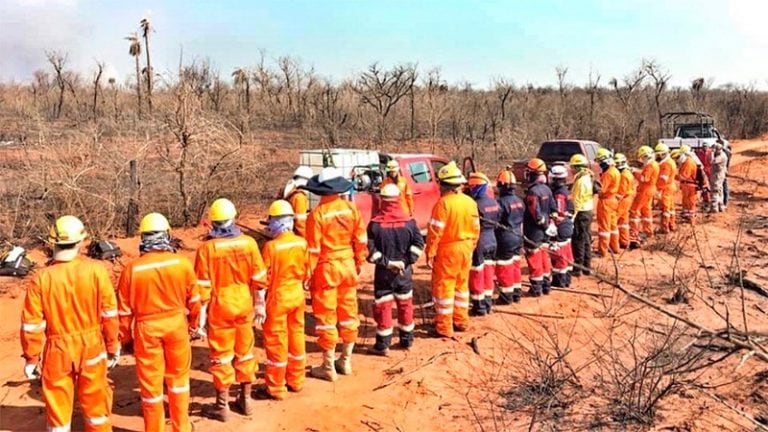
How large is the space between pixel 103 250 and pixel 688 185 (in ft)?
39.4

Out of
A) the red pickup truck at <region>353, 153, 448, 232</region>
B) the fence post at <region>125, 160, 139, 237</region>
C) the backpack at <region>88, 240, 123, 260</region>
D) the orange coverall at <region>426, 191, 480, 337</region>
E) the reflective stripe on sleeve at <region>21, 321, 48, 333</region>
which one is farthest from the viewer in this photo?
the fence post at <region>125, 160, 139, 237</region>

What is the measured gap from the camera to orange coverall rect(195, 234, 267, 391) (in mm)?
5371

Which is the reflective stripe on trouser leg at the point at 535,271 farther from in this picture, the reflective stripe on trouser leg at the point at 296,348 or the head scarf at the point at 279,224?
the head scarf at the point at 279,224

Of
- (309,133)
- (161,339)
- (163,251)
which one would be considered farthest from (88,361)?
(309,133)

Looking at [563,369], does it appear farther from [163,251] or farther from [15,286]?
[15,286]

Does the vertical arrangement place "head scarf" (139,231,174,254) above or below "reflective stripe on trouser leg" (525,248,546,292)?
above

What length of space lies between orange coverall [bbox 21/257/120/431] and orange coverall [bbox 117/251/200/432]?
19 centimetres

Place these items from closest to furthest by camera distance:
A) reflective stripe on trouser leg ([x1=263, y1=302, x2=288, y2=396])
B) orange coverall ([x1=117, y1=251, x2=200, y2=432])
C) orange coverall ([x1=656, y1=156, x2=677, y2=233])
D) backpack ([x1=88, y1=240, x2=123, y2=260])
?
1. orange coverall ([x1=117, y1=251, x2=200, y2=432])
2. reflective stripe on trouser leg ([x1=263, y1=302, x2=288, y2=396])
3. backpack ([x1=88, y1=240, x2=123, y2=260])
4. orange coverall ([x1=656, y1=156, x2=677, y2=233])

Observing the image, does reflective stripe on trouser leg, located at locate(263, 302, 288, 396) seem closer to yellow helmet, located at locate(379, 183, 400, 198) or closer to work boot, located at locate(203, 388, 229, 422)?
work boot, located at locate(203, 388, 229, 422)

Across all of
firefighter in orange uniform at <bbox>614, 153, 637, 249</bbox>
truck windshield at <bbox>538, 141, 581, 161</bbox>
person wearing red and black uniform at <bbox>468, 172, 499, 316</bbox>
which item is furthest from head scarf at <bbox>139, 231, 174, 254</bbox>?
truck windshield at <bbox>538, 141, 581, 161</bbox>

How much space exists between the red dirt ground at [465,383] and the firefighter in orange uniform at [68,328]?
0.91 metres

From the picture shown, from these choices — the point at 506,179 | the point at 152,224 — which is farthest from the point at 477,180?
the point at 152,224

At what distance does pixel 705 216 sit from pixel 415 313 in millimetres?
9877

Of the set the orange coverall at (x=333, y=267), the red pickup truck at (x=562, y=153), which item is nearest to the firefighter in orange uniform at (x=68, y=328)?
the orange coverall at (x=333, y=267)
